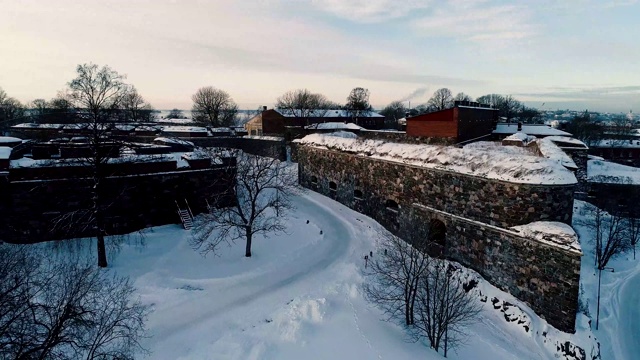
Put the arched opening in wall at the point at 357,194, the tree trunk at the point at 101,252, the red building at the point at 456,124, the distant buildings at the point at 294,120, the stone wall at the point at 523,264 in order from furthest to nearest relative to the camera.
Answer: the distant buildings at the point at 294,120 → the red building at the point at 456,124 → the arched opening in wall at the point at 357,194 → the tree trunk at the point at 101,252 → the stone wall at the point at 523,264

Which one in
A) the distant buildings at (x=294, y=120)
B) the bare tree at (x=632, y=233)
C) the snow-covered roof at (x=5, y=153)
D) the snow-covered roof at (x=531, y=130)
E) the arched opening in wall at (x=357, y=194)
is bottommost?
the bare tree at (x=632, y=233)

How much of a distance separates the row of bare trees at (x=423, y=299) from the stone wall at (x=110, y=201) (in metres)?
9.09

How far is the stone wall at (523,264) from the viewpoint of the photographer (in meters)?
11.9

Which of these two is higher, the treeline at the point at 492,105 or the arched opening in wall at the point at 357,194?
the treeline at the point at 492,105

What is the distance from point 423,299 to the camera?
10.6 m

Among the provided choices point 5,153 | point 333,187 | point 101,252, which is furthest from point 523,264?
A: point 5,153

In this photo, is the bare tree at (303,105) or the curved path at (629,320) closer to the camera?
the curved path at (629,320)

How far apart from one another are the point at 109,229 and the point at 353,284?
12.1 meters

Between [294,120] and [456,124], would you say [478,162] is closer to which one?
[456,124]

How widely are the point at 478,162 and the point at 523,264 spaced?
4314 millimetres

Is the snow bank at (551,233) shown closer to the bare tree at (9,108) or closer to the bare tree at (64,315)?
the bare tree at (64,315)

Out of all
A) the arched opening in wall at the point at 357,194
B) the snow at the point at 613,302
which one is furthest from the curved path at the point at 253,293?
the snow at the point at 613,302

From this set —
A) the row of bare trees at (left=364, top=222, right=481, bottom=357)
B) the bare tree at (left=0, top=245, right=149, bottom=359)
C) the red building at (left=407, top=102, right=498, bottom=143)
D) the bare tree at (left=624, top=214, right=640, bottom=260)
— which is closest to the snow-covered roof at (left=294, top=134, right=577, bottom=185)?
the row of bare trees at (left=364, top=222, right=481, bottom=357)

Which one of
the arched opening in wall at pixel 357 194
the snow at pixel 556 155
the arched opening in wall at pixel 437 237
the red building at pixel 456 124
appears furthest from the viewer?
the red building at pixel 456 124
